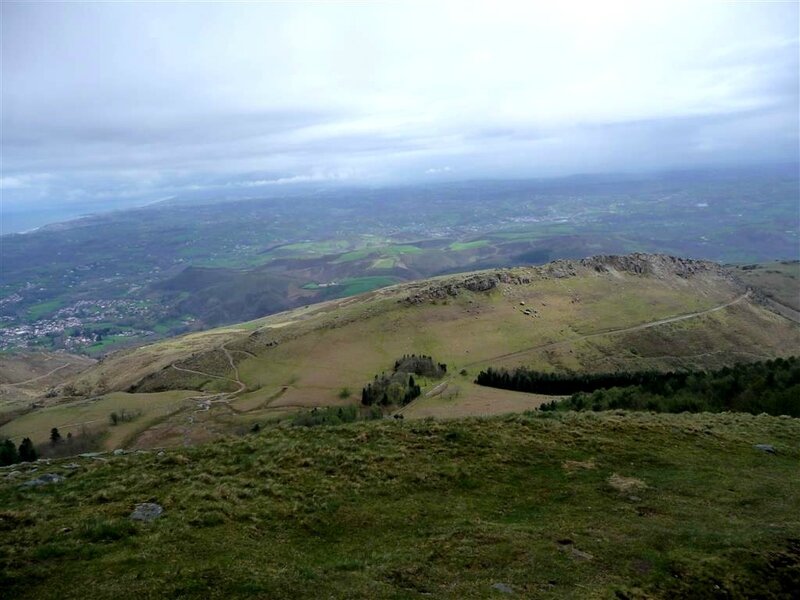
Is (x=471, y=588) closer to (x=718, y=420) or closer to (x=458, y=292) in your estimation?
(x=718, y=420)

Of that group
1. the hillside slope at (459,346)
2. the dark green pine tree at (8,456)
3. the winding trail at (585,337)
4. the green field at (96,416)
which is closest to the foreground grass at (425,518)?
the dark green pine tree at (8,456)

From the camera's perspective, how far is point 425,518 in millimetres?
24875

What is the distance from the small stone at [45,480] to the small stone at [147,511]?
8111 mm

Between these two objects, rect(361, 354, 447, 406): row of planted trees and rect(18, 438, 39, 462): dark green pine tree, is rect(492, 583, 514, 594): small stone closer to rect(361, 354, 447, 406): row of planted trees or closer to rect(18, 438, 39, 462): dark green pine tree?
rect(18, 438, 39, 462): dark green pine tree

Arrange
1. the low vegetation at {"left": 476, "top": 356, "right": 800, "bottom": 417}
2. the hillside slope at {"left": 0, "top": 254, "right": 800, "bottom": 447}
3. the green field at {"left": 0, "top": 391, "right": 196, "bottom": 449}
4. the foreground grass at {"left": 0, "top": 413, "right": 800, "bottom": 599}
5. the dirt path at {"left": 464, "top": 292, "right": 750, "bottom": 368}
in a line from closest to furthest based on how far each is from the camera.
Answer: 1. the foreground grass at {"left": 0, "top": 413, "right": 800, "bottom": 599}
2. the low vegetation at {"left": 476, "top": 356, "right": 800, "bottom": 417}
3. the green field at {"left": 0, "top": 391, "right": 196, "bottom": 449}
4. the hillside slope at {"left": 0, "top": 254, "right": 800, "bottom": 447}
5. the dirt path at {"left": 464, "top": 292, "right": 750, "bottom": 368}

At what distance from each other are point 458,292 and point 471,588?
144m

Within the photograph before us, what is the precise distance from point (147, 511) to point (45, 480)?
31.6 feet

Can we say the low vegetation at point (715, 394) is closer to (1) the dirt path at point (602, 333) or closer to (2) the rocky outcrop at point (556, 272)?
(1) the dirt path at point (602, 333)

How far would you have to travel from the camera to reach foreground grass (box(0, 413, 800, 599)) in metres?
18.5

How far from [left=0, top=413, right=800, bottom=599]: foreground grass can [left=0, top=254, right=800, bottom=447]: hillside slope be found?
137 feet

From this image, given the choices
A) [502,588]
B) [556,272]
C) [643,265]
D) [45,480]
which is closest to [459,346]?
[556,272]

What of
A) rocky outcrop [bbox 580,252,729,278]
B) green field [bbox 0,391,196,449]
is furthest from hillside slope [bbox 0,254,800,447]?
rocky outcrop [bbox 580,252,729,278]

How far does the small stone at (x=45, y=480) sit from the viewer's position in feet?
93.5

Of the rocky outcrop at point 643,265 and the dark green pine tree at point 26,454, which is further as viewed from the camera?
the rocky outcrop at point 643,265
